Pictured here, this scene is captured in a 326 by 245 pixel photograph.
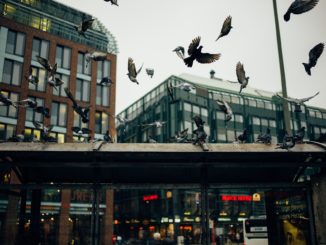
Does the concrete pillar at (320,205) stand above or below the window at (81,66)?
below

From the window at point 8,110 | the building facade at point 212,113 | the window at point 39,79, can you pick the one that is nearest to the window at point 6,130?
the window at point 8,110

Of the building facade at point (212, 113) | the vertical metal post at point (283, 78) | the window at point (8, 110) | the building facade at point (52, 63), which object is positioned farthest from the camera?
the building facade at point (212, 113)

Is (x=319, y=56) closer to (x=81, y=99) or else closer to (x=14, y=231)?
(x=14, y=231)

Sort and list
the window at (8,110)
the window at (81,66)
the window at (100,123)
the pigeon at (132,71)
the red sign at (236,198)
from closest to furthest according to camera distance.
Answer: the pigeon at (132,71), the window at (8,110), the window at (100,123), the window at (81,66), the red sign at (236,198)

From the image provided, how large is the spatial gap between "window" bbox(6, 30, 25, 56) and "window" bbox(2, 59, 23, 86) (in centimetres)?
144

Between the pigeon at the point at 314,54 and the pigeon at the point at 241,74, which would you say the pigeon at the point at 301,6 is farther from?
the pigeon at the point at 241,74

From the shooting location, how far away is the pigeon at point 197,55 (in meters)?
7.69

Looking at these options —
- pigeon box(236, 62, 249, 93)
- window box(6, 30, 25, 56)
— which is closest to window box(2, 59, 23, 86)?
window box(6, 30, 25, 56)

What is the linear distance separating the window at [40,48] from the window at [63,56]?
1643 millimetres

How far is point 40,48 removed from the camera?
1868 inches

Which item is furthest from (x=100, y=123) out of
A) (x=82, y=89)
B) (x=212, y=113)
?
(x=212, y=113)

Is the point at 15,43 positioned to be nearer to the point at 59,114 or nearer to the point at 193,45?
the point at 59,114

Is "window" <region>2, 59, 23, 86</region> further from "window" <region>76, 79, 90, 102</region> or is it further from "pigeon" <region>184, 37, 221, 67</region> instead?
"pigeon" <region>184, 37, 221, 67</region>

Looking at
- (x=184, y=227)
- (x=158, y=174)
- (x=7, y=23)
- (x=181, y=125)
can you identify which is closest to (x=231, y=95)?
(x=181, y=125)
